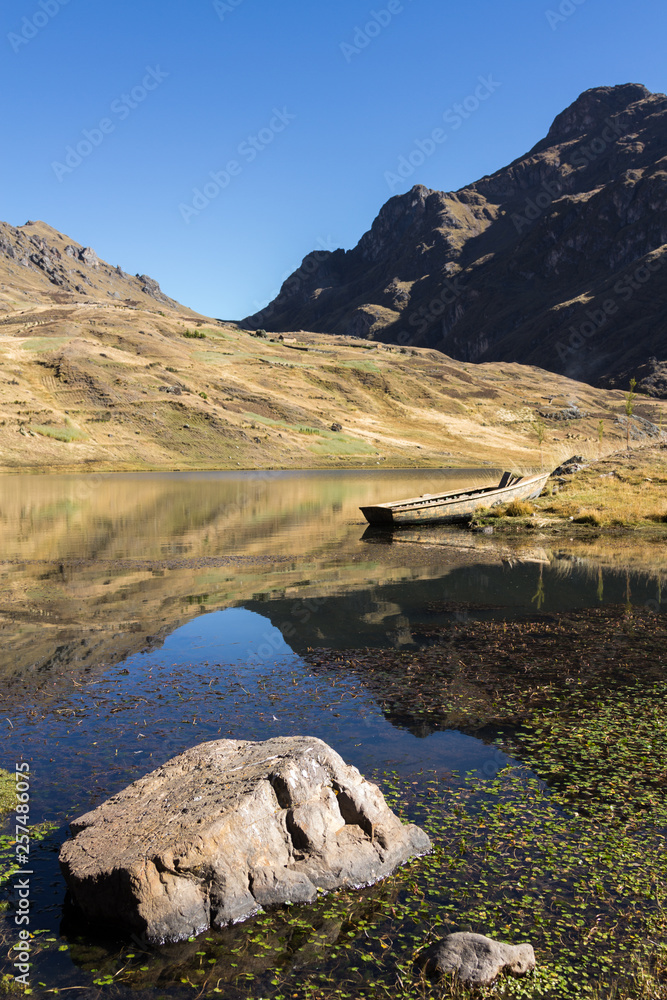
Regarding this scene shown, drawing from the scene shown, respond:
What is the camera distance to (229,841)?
7.34 m

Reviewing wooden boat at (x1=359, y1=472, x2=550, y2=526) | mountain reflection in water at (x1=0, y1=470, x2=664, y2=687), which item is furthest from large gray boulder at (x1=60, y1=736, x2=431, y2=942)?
wooden boat at (x1=359, y1=472, x2=550, y2=526)

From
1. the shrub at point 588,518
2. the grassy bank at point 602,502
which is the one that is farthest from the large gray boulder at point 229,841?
the shrub at point 588,518

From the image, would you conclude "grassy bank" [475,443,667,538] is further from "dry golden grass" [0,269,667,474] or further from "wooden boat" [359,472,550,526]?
"dry golden grass" [0,269,667,474]

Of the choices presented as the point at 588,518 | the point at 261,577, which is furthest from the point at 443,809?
the point at 588,518

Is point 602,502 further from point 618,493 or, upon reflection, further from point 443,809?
point 443,809

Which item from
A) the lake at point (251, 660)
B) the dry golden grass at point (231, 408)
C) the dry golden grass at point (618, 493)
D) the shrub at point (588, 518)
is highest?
the dry golden grass at point (231, 408)

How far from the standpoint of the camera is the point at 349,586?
78.5 feet

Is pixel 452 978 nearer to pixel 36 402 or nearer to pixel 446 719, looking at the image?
pixel 446 719

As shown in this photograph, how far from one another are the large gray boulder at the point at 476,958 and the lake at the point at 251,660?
0.43m

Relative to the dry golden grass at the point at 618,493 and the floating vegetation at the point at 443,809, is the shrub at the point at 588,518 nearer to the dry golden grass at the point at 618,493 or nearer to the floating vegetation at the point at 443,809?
the dry golden grass at the point at 618,493

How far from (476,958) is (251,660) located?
10.1m

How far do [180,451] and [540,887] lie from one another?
96889mm

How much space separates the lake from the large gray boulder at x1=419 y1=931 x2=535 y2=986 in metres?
0.43

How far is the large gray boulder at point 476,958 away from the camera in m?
6.21
